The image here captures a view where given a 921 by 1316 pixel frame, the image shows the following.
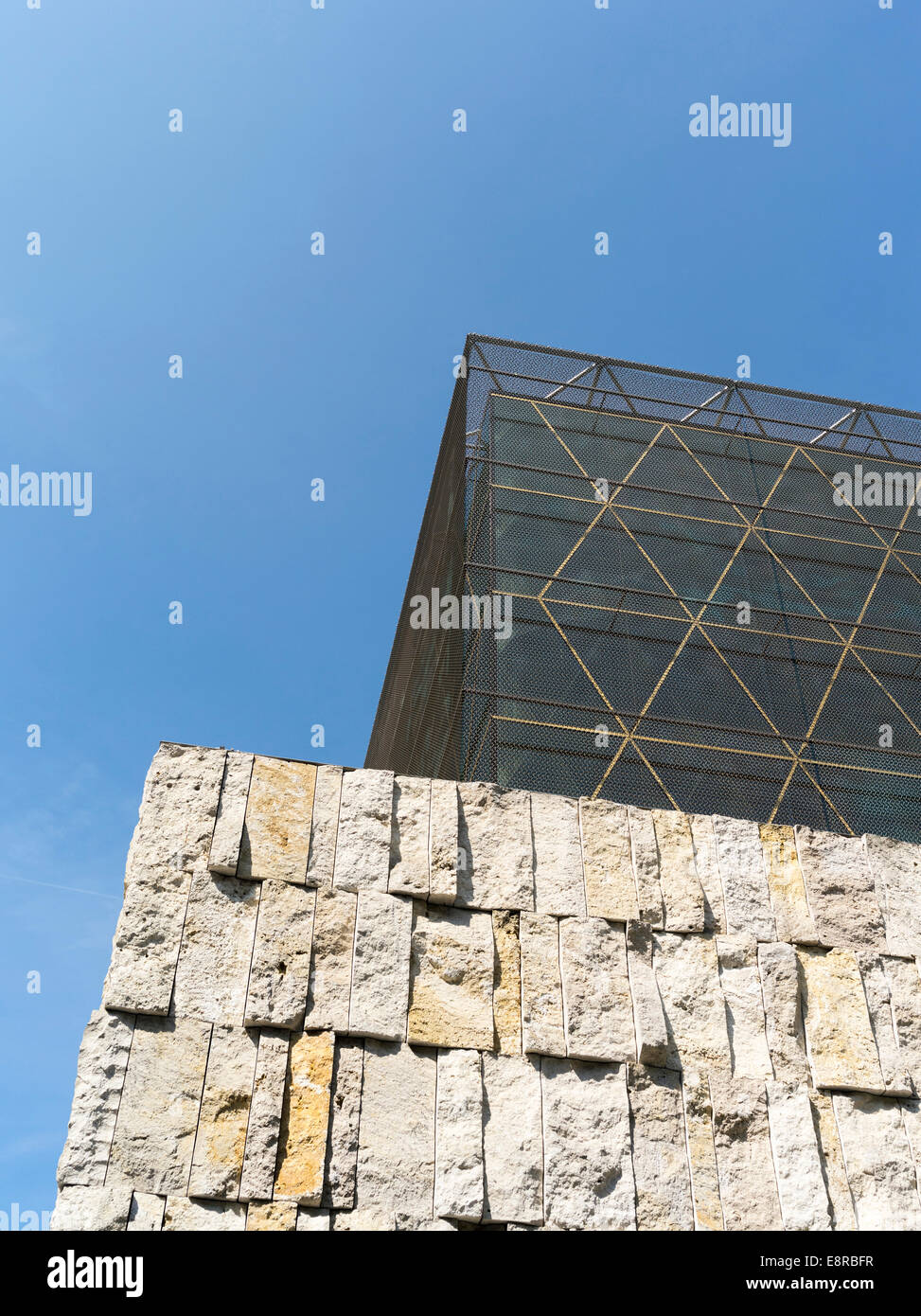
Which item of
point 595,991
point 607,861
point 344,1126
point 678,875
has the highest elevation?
point 607,861

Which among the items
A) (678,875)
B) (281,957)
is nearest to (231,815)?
(281,957)

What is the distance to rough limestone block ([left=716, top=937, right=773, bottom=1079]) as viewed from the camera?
7.20 metres

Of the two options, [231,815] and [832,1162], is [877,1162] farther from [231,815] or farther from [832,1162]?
[231,815]

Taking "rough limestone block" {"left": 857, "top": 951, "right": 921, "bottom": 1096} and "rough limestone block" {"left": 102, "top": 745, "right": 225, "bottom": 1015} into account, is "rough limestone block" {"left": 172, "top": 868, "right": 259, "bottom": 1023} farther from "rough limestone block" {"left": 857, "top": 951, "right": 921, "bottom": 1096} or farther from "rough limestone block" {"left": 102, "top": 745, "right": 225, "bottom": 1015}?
"rough limestone block" {"left": 857, "top": 951, "right": 921, "bottom": 1096}

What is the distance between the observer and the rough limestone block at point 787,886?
7.83 m

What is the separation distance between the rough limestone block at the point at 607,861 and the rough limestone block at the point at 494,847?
0.42 m

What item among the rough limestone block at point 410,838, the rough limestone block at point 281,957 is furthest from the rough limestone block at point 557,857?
the rough limestone block at point 281,957

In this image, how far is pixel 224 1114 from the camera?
6.39m

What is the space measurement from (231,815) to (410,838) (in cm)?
123

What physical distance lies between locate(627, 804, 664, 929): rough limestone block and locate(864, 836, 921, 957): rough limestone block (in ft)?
5.47

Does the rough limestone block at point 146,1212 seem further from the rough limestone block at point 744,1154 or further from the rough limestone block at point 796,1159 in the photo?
the rough limestone block at point 796,1159

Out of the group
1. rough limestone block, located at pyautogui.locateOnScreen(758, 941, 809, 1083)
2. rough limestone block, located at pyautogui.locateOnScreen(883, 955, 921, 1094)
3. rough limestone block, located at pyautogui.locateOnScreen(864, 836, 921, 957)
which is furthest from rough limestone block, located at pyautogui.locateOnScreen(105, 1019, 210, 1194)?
rough limestone block, located at pyautogui.locateOnScreen(864, 836, 921, 957)

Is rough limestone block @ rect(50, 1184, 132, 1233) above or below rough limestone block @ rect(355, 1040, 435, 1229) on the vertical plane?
below

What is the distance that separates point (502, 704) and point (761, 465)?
519 centimetres
